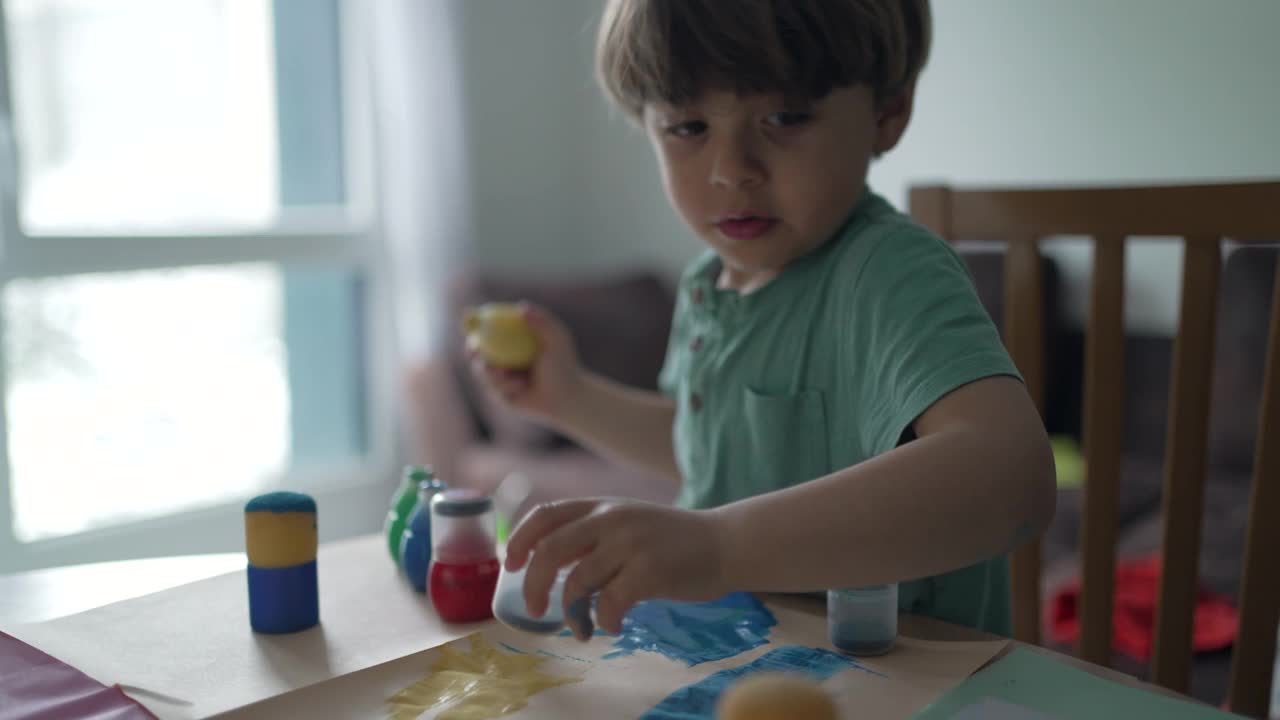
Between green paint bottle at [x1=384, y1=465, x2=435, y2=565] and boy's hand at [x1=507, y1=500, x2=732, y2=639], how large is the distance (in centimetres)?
26

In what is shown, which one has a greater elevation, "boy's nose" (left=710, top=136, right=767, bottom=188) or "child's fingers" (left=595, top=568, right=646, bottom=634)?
"boy's nose" (left=710, top=136, right=767, bottom=188)

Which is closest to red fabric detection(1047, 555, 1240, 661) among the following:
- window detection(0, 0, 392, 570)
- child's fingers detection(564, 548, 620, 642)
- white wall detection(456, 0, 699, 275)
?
child's fingers detection(564, 548, 620, 642)

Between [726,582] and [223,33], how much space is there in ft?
7.73

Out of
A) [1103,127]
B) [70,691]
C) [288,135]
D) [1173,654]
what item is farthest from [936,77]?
[70,691]

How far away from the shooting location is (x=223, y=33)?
2.47m

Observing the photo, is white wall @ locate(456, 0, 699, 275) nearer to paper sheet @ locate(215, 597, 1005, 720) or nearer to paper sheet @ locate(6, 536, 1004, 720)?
paper sheet @ locate(6, 536, 1004, 720)

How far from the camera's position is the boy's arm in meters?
0.56

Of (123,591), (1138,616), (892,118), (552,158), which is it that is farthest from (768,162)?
(552,158)

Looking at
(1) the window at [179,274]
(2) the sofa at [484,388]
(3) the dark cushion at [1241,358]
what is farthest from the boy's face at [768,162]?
(1) the window at [179,274]

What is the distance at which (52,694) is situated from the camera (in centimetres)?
56

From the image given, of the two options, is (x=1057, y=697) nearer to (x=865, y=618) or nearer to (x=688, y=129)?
(x=865, y=618)

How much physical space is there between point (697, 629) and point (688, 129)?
0.38 meters

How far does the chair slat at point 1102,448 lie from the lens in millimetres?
903

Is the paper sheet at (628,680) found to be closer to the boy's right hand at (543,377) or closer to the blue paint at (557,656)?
the blue paint at (557,656)
